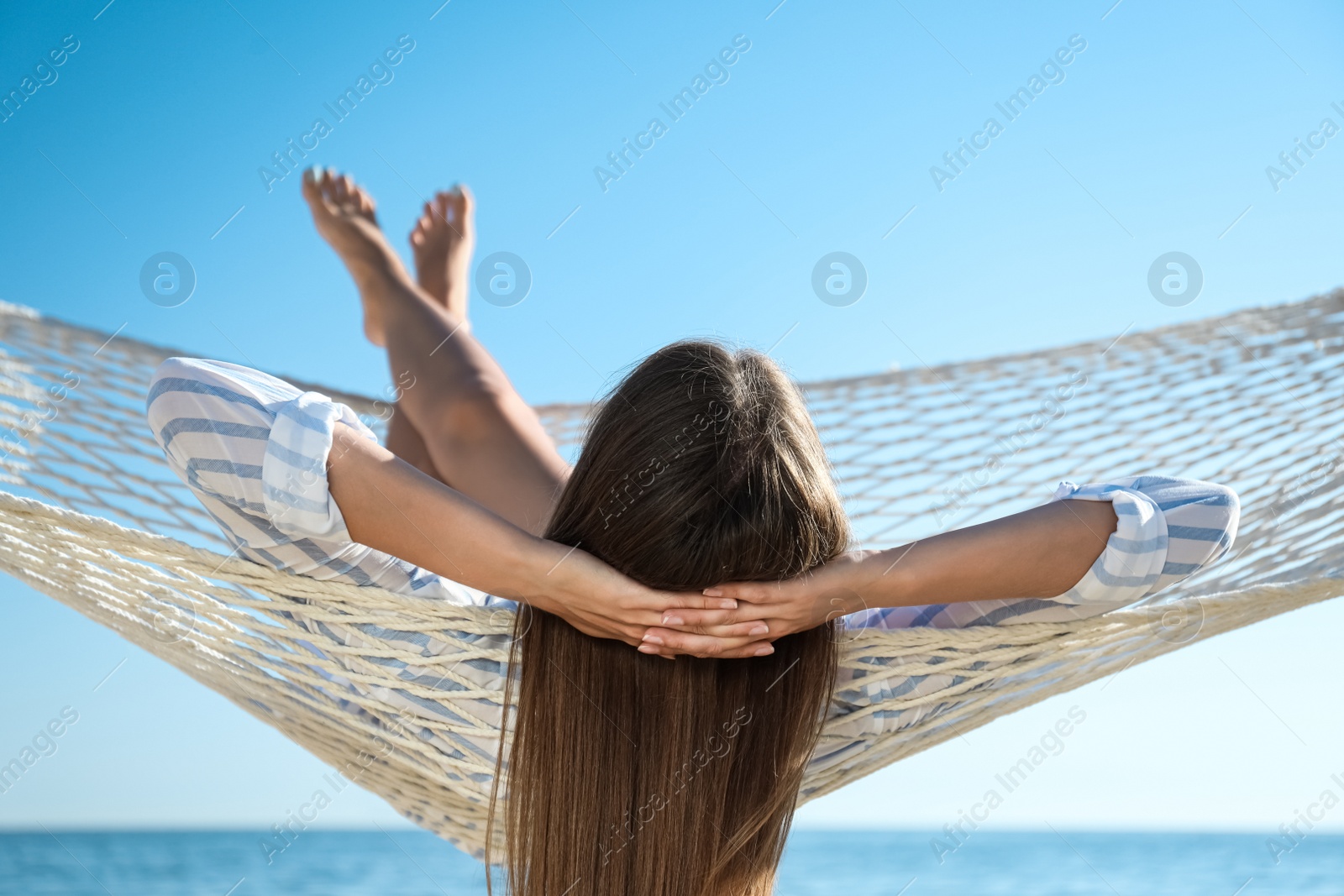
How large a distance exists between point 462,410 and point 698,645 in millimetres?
672

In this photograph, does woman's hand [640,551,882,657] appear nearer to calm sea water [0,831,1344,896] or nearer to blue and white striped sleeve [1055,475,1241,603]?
blue and white striped sleeve [1055,475,1241,603]

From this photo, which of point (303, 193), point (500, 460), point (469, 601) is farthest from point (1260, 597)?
point (303, 193)

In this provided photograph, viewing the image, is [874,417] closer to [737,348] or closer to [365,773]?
[737,348]

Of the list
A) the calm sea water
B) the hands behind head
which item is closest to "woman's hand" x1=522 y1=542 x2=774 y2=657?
the hands behind head

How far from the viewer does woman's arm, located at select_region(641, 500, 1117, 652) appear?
2.39 ft

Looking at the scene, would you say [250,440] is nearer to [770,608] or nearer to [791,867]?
Answer: [770,608]

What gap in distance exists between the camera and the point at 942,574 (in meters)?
0.76

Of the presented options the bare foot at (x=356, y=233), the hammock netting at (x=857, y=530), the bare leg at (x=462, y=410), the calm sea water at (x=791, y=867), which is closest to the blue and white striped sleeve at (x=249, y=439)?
the hammock netting at (x=857, y=530)

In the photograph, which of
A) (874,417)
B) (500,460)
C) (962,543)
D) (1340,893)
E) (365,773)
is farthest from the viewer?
(1340,893)

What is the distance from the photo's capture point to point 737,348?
2.74 feet

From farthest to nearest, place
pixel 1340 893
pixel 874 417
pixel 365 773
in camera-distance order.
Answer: pixel 1340 893
pixel 874 417
pixel 365 773

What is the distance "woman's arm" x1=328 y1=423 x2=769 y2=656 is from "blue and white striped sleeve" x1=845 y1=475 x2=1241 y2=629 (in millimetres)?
310

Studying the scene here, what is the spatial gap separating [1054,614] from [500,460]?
70 cm

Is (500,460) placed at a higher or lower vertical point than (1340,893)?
higher
